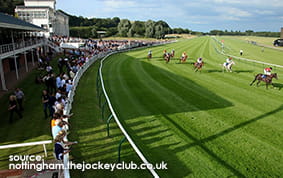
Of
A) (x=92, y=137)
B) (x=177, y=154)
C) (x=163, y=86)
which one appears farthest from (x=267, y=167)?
(x=163, y=86)

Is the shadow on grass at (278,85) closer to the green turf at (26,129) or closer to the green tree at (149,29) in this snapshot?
the green turf at (26,129)

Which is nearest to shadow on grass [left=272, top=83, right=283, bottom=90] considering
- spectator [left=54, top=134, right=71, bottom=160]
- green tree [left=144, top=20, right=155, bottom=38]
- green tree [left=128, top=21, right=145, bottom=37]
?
spectator [left=54, top=134, right=71, bottom=160]

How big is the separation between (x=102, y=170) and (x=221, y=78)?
1453 centimetres

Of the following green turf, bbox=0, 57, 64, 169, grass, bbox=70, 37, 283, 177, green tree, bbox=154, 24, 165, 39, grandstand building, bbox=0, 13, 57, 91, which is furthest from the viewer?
green tree, bbox=154, 24, 165, 39

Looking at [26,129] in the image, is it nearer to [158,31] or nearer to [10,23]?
[10,23]

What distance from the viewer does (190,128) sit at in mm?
8562

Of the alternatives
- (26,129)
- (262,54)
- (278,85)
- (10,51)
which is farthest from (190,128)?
(262,54)

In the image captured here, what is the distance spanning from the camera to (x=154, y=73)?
19.8 metres

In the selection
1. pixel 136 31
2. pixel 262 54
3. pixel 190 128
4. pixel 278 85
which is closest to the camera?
pixel 190 128

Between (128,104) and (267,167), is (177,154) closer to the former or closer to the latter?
(267,167)

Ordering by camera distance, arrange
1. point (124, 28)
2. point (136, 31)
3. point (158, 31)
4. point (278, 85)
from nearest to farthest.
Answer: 1. point (278, 85)
2. point (158, 31)
3. point (136, 31)
4. point (124, 28)

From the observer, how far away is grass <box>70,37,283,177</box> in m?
6.35

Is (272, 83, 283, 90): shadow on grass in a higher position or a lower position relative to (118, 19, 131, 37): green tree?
lower

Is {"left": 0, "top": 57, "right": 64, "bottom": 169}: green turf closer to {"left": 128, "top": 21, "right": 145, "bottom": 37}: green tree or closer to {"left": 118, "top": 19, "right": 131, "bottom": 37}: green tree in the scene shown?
{"left": 128, "top": 21, "right": 145, "bottom": 37}: green tree
